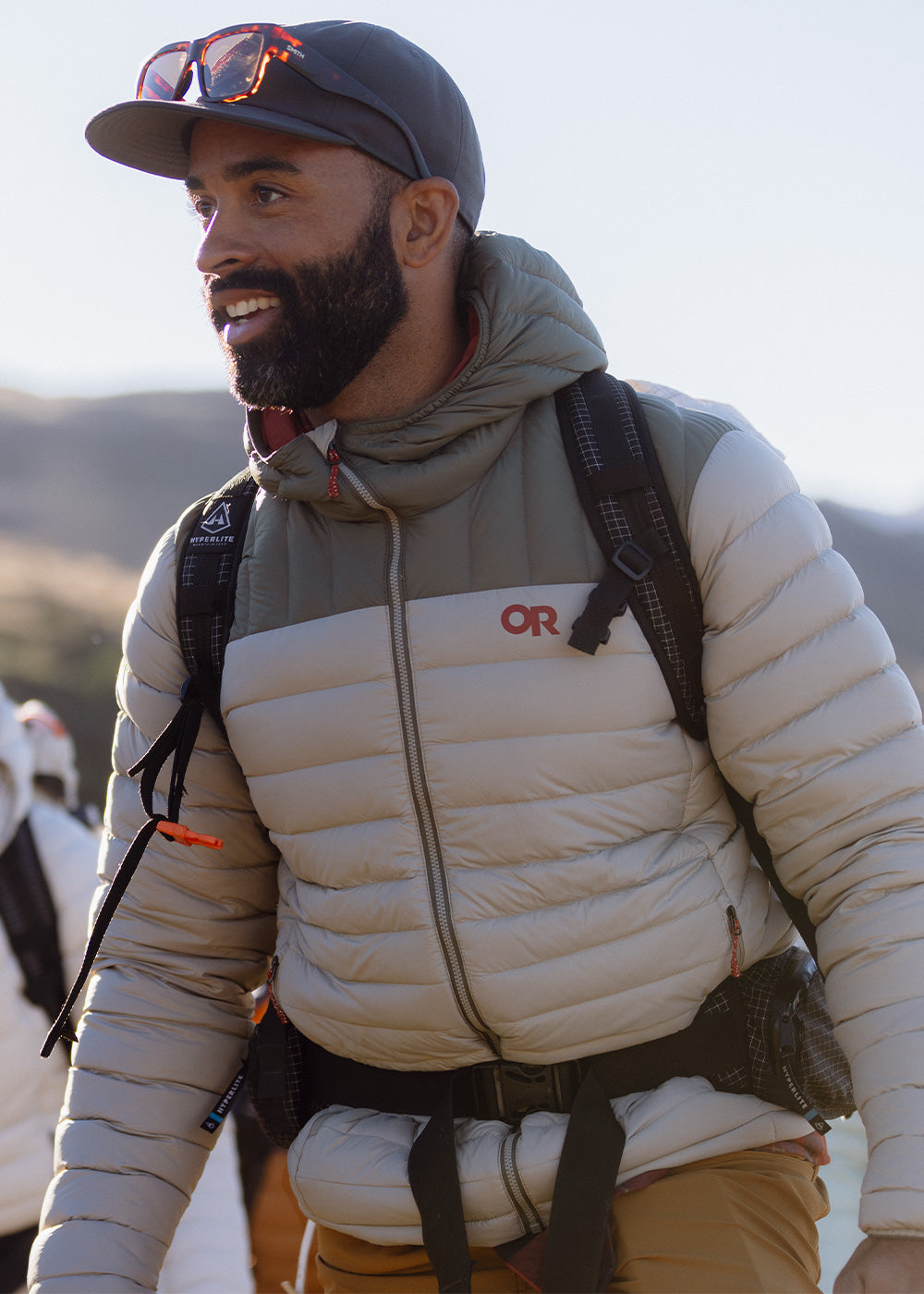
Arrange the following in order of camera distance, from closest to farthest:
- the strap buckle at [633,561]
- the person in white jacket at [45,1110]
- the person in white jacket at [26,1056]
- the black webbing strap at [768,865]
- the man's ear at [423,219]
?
the strap buckle at [633,561] → the black webbing strap at [768,865] → the man's ear at [423,219] → the person in white jacket at [45,1110] → the person in white jacket at [26,1056]

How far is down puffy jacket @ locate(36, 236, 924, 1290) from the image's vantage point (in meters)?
1.95

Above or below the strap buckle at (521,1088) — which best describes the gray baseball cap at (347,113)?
above

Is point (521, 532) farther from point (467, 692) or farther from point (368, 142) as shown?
point (368, 142)

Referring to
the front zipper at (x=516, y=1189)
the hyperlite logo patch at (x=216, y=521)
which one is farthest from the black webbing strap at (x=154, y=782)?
the front zipper at (x=516, y=1189)

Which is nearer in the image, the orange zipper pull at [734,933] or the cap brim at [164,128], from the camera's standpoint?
the orange zipper pull at [734,933]

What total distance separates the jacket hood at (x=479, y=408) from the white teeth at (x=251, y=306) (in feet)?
0.80

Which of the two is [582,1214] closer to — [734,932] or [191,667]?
[734,932]

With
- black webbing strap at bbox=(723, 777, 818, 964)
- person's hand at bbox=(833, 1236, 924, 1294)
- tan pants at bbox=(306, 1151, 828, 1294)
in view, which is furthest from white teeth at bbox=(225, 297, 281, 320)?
person's hand at bbox=(833, 1236, 924, 1294)

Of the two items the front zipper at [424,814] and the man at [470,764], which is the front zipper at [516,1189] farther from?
the front zipper at [424,814]

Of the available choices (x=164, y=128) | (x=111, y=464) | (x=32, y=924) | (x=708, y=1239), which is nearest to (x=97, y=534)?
(x=111, y=464)

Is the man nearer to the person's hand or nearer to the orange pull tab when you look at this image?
the person's hand

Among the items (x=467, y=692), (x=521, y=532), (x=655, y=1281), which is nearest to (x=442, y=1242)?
(x=655, y=1281)

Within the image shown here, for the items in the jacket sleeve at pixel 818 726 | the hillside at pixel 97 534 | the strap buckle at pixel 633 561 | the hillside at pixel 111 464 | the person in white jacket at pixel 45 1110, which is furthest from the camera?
the hillside at pixel 111 464

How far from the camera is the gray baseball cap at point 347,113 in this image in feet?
7.27
